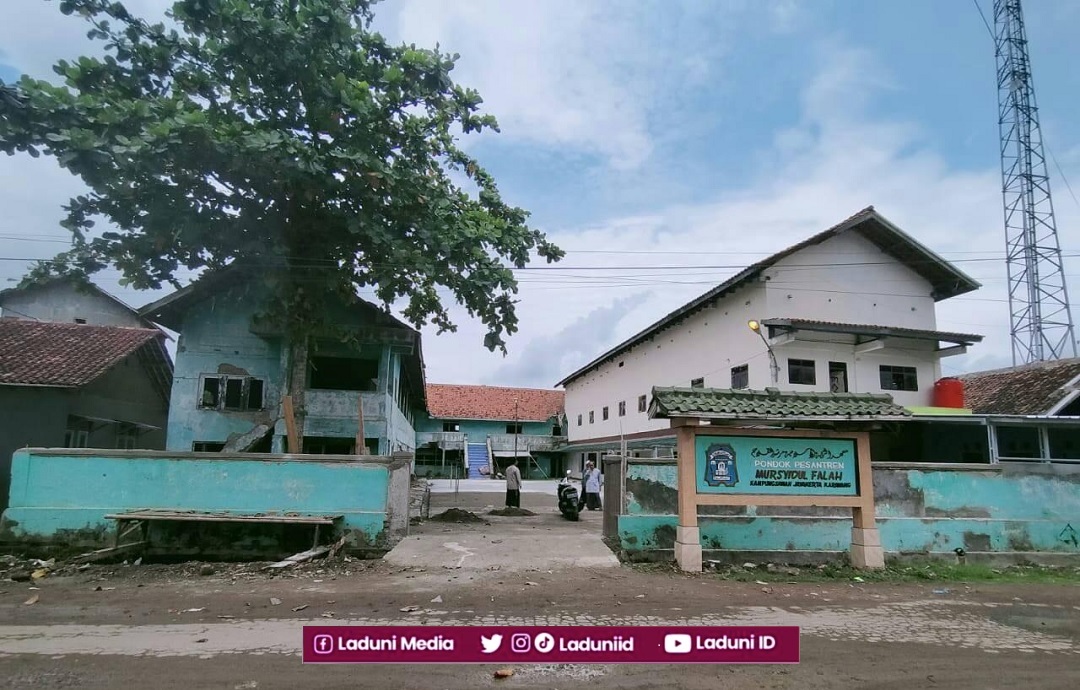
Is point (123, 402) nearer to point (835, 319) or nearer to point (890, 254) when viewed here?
point (835, 319)

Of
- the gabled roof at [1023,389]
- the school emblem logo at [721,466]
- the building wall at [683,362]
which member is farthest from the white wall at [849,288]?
the school emblem logo at [721,466]

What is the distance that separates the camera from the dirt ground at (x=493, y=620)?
4.89 meters

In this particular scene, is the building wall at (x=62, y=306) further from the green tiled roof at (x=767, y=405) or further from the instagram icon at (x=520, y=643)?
the instagram icon at (x=520, y=643)

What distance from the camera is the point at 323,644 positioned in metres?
5.48

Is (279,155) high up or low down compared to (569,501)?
up

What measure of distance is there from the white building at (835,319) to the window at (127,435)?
16.0 meters

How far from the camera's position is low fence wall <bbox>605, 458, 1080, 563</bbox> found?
9.72m

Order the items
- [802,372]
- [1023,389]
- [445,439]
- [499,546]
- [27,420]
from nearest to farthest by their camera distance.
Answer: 1. [499,546]
2. [27,420]
3. [1023,389]
4. [802,372]
5. [445,439]

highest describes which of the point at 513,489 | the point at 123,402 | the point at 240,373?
the point at 240,373

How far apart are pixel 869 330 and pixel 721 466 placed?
42.4ft

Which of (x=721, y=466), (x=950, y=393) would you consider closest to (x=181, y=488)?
(x=721, y=466)

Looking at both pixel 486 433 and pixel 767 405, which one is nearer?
pixel 767 405

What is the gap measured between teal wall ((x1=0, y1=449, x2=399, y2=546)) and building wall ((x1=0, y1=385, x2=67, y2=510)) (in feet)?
26.1

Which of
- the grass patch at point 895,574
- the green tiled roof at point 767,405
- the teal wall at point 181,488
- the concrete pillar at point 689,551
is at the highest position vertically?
the green tiled roof at point 767,405
